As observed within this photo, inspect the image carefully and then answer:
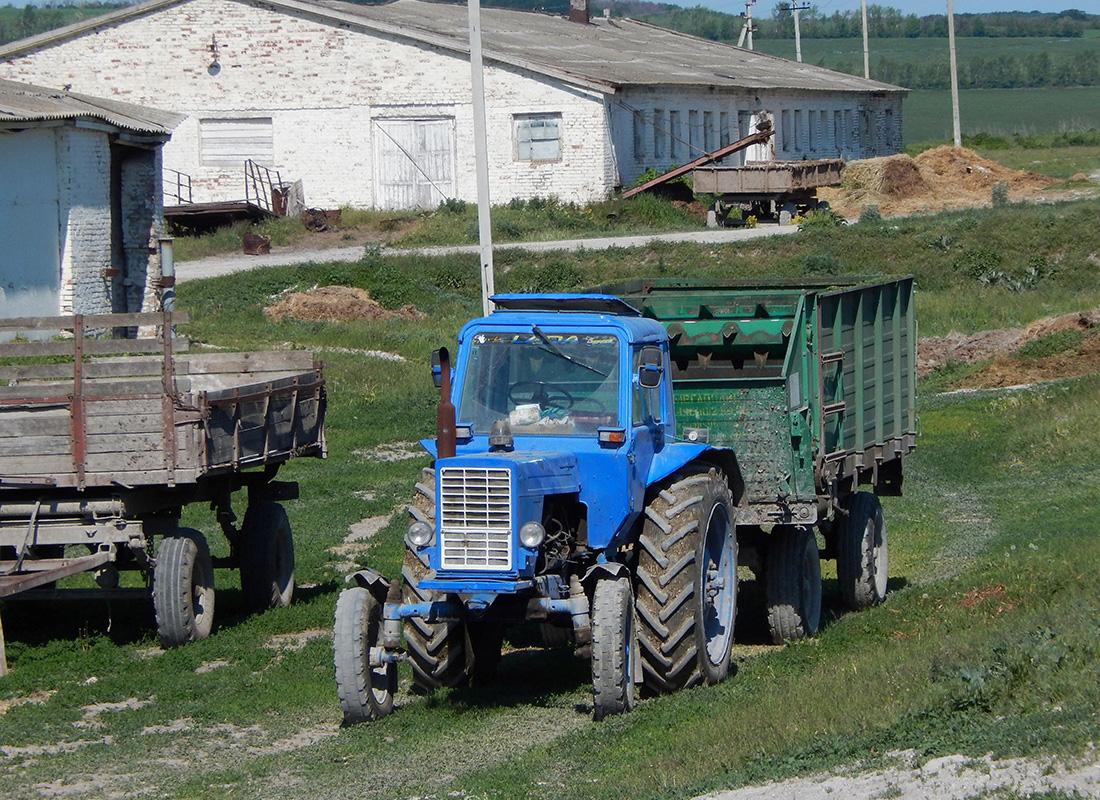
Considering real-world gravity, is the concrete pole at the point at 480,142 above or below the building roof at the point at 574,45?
below

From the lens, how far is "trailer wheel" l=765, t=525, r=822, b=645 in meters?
11.8

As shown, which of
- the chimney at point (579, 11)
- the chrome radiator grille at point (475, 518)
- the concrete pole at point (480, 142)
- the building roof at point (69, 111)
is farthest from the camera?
the chimney at point (579, 11)

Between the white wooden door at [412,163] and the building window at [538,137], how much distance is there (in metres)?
2.01

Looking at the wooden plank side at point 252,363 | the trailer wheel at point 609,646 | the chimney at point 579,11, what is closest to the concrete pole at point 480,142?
the wooden plank side at point 252,363

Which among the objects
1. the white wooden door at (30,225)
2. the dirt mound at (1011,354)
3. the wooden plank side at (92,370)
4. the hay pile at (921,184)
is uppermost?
the hay pile at (921,184)

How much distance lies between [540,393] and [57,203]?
20042mm

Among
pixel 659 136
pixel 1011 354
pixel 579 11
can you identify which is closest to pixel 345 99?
pixel 659 136

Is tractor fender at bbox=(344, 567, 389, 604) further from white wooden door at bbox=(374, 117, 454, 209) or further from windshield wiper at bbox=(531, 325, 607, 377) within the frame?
white wooden door at bbox=(374, 117, 454, 209)

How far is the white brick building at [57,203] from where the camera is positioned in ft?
89.3

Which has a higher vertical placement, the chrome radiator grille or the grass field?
the chrome radiator grille

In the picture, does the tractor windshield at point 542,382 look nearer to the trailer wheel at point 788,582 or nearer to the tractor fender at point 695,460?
the tractor fender at point 695,460

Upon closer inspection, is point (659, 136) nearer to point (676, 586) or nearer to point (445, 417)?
point (676, 586)

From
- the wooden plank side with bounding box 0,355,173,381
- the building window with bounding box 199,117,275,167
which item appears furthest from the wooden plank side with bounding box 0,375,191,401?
the building window with bounding box 199,117,275,167

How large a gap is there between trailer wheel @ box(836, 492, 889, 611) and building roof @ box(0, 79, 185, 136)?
17880 millimetres
